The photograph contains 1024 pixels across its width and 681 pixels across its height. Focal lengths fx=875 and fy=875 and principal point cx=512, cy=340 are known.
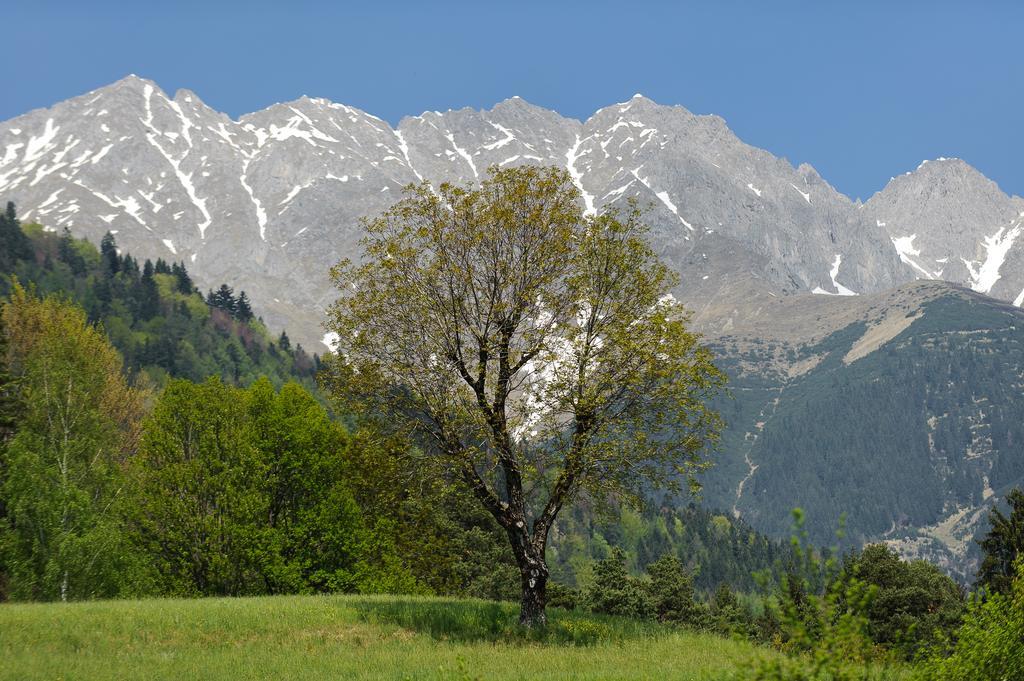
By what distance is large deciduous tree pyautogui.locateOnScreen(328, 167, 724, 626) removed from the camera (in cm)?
2816

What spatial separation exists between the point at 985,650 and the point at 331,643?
18.4 m

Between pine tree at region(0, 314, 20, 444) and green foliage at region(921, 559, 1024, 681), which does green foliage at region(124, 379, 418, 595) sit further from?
green foliage at region(921, 559, 1024, 681)

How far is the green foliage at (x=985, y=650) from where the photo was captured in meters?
14.4

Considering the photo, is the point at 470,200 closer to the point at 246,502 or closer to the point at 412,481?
the point at 412,481

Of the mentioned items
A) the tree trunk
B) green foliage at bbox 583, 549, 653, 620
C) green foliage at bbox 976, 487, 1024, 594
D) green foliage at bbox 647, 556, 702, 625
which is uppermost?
the tree trunk

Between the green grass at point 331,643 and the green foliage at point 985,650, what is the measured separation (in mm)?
5574

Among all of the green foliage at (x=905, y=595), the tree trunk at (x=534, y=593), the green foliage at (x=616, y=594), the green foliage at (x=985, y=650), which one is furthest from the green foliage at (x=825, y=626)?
the green foliage at (x=616, y=594)

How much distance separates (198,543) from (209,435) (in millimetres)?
6047

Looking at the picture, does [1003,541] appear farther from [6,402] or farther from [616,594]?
[6,402]

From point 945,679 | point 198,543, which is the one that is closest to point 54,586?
point 198,543

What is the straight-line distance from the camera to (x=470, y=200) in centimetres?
3005

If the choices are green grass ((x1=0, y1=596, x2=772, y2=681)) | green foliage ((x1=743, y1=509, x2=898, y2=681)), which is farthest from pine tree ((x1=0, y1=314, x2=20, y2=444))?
green foliage ((x1=743, y1=509, x2=898, y2=681))

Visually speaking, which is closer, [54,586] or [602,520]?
[602,520]

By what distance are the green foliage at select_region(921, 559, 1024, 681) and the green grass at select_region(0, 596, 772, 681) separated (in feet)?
18.3
